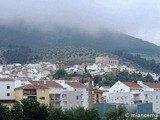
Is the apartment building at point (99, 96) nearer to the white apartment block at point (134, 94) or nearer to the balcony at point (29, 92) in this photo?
the white apartment block at point (134, 94)

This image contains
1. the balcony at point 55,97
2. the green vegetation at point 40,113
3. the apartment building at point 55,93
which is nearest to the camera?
the green vegetation at point 40,113

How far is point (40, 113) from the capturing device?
58562 millimetres

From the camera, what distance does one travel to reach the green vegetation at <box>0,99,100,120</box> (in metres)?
56.9

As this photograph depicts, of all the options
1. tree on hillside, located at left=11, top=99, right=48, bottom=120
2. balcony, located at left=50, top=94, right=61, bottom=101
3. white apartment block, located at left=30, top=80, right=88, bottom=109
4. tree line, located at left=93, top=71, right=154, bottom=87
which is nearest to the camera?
tree on hillside, located at left=11, top=99, right=48, bottom=120

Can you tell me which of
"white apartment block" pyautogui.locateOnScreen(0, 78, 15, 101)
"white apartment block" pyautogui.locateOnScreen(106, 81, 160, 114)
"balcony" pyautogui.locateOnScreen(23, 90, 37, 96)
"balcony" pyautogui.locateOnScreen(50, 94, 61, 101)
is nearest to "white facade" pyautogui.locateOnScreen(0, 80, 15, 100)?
"white apartment block" pyautogui.locateOnScreen(0, 78, 15, 101)

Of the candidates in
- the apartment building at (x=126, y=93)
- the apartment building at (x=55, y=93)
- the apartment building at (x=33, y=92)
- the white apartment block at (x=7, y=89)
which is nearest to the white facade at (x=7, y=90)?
the white apartment block at (x=7, y=89)

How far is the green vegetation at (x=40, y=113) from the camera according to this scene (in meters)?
56.9

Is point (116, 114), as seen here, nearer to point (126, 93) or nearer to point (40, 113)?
point (40, 113)

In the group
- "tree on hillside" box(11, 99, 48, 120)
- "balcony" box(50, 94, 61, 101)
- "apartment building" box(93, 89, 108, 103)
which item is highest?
"tree on hillside" box(11, 99, 48, 120)

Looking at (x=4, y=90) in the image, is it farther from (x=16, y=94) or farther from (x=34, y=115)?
(x=34, y=115)

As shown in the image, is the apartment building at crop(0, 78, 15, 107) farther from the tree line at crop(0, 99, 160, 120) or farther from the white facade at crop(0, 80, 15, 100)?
the tree line at crop(0, 99, 160, 120)

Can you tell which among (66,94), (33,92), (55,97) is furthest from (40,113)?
(66,94)

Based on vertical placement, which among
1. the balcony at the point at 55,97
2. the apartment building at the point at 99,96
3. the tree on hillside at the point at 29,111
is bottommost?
the apartment building at the point at 99,96

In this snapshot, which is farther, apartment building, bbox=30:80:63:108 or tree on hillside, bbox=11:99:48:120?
apartment building, bbox=30:80:63:108
